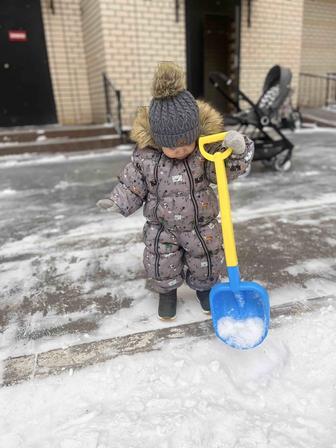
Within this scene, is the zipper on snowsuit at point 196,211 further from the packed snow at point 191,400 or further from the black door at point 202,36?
the black door at point 202,36

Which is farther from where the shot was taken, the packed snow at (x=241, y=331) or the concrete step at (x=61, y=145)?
the concrete step at (x=61, y=145)

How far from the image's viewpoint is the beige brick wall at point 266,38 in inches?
313

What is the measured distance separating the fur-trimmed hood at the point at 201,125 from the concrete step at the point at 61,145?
209 inches

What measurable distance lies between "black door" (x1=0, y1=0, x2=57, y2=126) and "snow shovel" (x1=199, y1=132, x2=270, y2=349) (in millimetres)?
7350

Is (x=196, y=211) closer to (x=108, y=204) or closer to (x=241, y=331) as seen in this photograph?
(x=108, y=204)

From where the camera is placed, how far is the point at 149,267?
1924mm

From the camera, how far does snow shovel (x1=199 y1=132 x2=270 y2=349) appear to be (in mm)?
1598

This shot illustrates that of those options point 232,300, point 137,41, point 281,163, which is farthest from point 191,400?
point 137,41

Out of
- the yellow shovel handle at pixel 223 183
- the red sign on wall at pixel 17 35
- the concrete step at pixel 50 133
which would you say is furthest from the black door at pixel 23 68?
the yellow shovel handle at pixel 223 183

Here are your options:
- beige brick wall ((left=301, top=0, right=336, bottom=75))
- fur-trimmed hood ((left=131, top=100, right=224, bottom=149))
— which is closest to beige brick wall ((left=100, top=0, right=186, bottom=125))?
fur-trimmed hood ((left=131, top=100, right=224, bottom=149))

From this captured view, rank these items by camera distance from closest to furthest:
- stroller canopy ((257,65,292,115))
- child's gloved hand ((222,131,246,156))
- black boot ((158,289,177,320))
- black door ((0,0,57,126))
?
child's gloved hand ((222,131,246,156)) < black boot ((158,289,177,320)) < stroller canopy ((257,65,292,115)) < black door ((0,0,57,126))

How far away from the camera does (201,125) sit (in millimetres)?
1731

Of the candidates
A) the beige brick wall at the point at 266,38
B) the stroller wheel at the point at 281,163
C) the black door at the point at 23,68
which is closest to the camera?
the stroller wheel at the point at 281,163

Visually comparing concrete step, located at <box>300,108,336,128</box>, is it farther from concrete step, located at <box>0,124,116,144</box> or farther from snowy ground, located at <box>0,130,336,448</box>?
snowy ground, located at <box>0,130,336,448</box>
